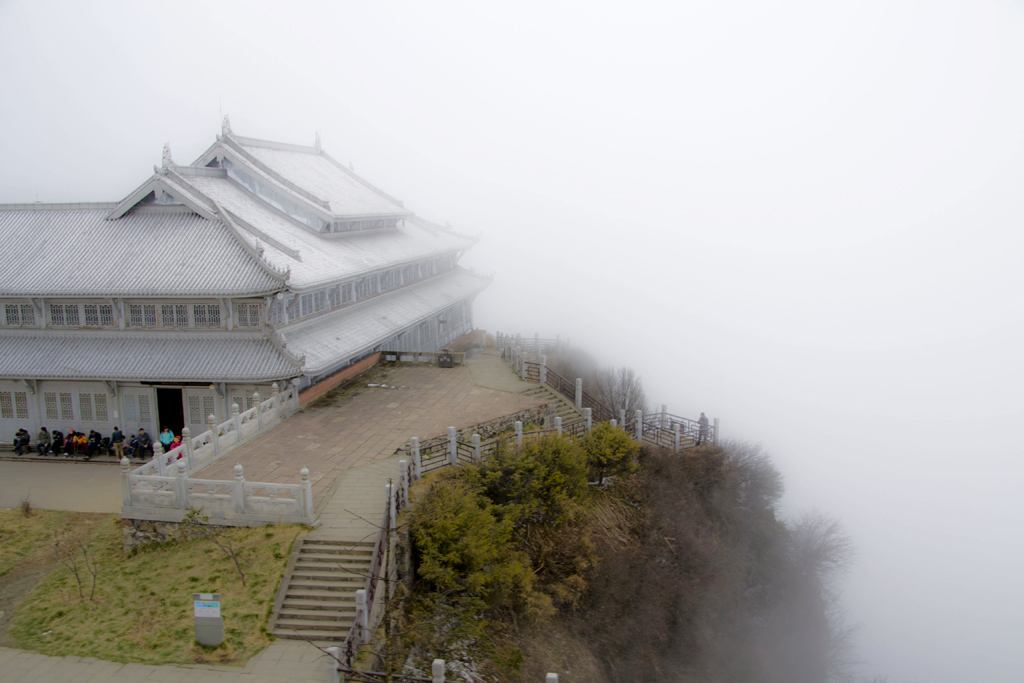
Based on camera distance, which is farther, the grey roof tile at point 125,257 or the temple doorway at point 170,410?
the temple doorway at point 170,410

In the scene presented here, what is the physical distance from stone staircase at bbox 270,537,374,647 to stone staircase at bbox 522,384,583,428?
13146 mm

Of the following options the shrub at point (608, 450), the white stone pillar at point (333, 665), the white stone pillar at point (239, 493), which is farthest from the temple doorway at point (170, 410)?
the white stone pillar at point (333, 665)

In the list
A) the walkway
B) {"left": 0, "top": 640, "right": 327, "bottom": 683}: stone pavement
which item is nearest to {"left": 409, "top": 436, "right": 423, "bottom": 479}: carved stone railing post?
the walkway

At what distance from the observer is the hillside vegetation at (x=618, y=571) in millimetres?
17500

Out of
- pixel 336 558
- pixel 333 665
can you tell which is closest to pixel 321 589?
pixel 336 558

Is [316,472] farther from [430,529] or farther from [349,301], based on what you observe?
[349,301]

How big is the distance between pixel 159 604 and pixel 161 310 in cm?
1344

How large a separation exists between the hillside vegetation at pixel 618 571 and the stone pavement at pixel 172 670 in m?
1.92

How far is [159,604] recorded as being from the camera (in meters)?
16.5

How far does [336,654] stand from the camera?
43.9 feet

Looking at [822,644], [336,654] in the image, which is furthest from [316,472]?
[822,644]

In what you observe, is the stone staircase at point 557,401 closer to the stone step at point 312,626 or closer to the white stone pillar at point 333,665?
the stone step at point 312,626

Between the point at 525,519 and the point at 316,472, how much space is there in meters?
6.46

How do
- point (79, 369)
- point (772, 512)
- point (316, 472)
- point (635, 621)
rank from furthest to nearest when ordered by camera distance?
point (772, 512), point (79, 369), point (635, 621), point (316, 472)
